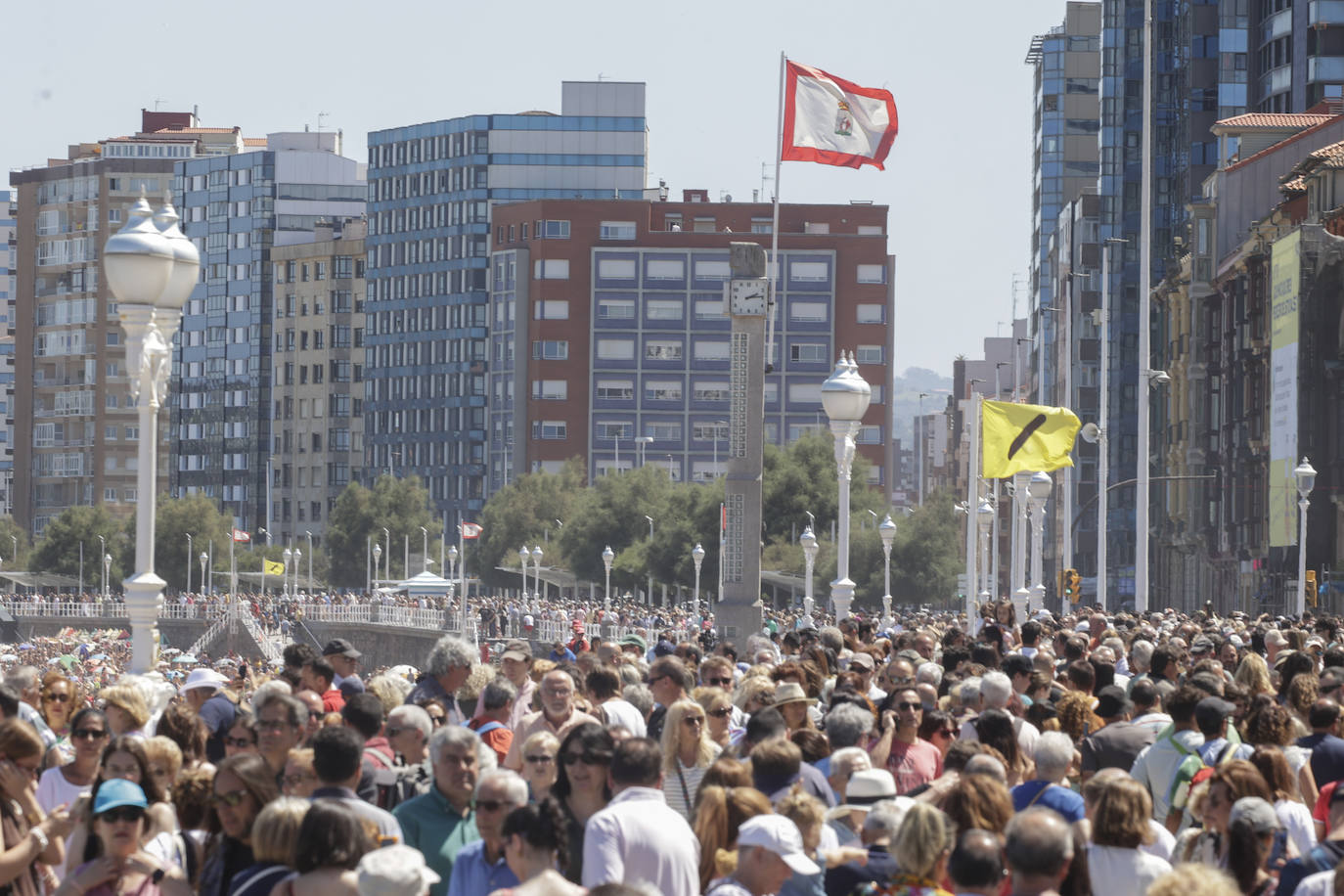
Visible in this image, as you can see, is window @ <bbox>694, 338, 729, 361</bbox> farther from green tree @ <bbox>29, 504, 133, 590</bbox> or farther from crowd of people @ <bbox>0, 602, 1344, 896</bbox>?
crowd of people @ <bbox>0, 602, 1344, 896</bbox>

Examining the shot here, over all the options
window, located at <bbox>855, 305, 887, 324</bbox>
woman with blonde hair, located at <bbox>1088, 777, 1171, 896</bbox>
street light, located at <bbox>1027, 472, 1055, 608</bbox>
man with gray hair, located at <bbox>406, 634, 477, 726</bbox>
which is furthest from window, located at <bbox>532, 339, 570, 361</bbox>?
woman with blonde hair, located at <bbox>1088, 777, 1171, 896</bbox>

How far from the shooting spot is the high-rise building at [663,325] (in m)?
154

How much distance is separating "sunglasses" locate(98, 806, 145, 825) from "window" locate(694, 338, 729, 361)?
485 feet

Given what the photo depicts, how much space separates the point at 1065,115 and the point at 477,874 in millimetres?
148316

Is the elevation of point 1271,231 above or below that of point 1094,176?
below

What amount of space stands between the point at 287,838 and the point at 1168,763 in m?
5.04

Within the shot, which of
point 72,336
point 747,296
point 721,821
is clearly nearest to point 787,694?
point 721,821

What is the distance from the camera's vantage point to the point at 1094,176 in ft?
496

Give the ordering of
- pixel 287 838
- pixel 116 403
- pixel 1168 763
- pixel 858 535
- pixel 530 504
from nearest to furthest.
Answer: pixel 287 838
pixel 1168 763
pixel 858 535
pixel 530 504
pixel 116 403

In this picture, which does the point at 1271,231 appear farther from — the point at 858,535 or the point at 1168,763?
the point at 1168,763

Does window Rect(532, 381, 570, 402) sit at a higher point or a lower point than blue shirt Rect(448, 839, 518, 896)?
higher

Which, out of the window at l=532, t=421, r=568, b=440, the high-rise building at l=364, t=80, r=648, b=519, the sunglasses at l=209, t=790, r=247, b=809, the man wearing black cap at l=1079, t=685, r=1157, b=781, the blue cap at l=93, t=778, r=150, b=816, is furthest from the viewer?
the high-rise building at l=364, t=80, r=648, b=519

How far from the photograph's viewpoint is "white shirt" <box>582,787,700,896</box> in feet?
28.9

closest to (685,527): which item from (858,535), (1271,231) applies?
(858,535)
